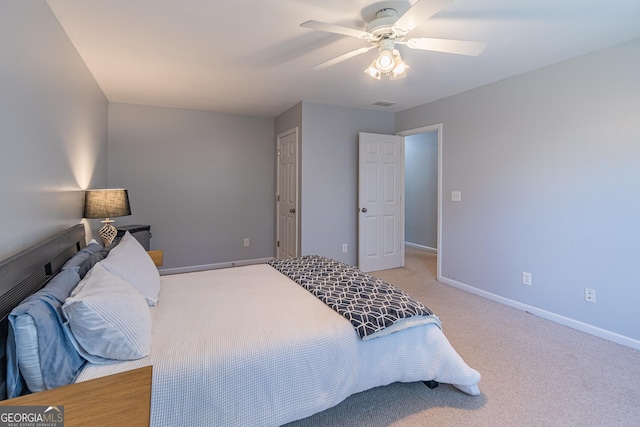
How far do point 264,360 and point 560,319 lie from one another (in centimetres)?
292

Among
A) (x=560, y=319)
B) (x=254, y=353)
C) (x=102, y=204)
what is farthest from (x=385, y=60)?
(x=560, y=319)

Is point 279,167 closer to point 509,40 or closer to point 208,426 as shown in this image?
point 509,40

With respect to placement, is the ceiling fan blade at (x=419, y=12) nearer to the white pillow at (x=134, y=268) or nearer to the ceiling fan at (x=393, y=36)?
the ceiling fan at (x=393, y=36)

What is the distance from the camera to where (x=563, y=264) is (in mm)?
2824

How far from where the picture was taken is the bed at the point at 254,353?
1.20 meters

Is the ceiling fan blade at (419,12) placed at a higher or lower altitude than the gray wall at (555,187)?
higher

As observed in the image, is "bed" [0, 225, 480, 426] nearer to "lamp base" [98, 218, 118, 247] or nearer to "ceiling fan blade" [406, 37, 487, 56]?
"lamp base" [98, 218, 118, 247]

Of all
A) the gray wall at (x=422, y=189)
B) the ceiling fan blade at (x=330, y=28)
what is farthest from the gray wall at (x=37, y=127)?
the gray wall at (x=422, y=189)

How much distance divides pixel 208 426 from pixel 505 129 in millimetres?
3614

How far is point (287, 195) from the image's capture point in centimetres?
462

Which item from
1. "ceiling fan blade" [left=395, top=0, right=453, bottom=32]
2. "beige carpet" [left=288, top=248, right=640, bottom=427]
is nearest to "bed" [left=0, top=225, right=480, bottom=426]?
"beige carpet" [left=288, top=248, right=640, bottom=427]

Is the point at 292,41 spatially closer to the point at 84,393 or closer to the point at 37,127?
the point at 37,127

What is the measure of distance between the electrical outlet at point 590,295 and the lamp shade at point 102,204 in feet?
13.7

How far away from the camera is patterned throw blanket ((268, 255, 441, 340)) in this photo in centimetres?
159
